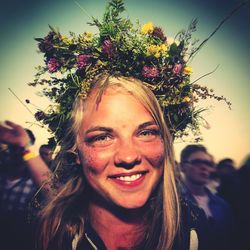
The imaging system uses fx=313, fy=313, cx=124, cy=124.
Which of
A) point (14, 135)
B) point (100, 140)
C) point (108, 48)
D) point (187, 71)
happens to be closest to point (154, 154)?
point (100, 140)

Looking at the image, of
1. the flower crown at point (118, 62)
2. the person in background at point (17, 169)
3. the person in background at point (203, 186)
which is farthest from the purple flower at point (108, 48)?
the person in background at point (203, 186)

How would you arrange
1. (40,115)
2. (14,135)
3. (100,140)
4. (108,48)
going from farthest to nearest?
(14,135) < (40,115) < (108,48) < (100,140)

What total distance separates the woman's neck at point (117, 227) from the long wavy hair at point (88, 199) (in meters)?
0.08

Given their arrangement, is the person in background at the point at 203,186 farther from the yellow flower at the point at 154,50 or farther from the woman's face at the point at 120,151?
the yellow flower at the point at 154,50

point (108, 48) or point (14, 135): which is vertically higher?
point (108, 48)

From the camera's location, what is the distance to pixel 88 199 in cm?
243

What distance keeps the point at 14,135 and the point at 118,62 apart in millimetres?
2039

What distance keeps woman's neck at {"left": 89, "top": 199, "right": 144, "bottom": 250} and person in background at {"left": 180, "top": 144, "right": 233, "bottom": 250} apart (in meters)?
1.59

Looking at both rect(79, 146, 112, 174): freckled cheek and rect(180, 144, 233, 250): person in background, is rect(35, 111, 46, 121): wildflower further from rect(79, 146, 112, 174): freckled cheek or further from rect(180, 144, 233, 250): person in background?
rect(180, 144, 233, 250): person in background

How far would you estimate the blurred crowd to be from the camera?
2.61 meters

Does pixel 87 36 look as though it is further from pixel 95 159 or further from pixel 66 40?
pixel 95 159

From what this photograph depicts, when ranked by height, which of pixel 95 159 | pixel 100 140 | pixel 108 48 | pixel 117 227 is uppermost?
pixel 108 48

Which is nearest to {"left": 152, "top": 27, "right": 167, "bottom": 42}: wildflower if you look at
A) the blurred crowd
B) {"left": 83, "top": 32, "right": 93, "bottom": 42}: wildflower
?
Result: {"left": 83, "top": 32, "right": 93, "bottom": 42}: wildflower

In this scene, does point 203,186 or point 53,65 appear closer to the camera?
point 53,65
